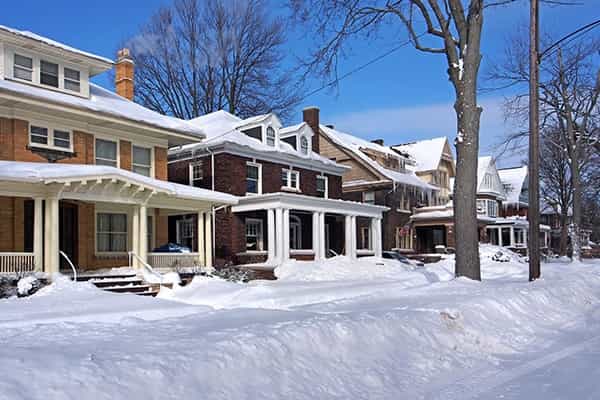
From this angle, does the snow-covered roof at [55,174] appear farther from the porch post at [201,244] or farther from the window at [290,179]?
the window at [290,179]

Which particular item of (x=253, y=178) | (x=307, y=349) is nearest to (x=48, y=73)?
(x=253, y=178)

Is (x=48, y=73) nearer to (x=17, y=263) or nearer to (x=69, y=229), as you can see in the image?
(x=69, y=229)

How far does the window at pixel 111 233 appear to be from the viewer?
67.1ft

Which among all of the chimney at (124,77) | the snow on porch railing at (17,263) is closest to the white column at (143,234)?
the snow on porch railing at (17,263)

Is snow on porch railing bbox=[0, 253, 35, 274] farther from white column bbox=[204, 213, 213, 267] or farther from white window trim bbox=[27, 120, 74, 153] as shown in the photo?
white column bbox=[204, 213, 213, 267]

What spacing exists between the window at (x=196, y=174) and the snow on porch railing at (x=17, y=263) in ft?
39.0

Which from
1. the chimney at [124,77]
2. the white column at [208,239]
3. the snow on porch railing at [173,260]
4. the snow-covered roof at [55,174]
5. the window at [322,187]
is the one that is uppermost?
the chimney at [124,77]

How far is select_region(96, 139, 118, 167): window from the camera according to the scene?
2056 centimetres

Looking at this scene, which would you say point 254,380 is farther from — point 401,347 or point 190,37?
point 190,37

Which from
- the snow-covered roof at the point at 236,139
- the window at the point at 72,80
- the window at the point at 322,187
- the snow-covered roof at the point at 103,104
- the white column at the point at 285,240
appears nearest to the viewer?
the snow-covered roof at the point at 103,104

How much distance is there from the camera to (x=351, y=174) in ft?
135

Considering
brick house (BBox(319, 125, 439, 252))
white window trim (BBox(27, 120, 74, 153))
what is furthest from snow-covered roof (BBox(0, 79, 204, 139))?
brick house (BBox(319, 125, 439, 252))

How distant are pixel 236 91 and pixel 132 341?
4054 cm

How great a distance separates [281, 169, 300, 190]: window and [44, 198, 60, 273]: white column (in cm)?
1489
